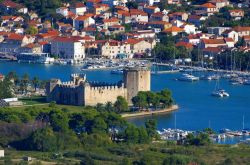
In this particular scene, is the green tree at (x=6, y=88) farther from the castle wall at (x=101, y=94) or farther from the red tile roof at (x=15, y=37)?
the red tile roof at (x=15, y=37)

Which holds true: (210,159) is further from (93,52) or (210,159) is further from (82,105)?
(93,52)

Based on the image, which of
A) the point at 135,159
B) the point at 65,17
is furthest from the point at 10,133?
the point at 65,17

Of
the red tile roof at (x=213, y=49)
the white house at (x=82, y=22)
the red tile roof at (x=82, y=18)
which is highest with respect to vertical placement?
the red tile roof at (x=82, y=18)

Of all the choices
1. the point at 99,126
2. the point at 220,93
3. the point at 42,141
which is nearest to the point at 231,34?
the point at 220,93

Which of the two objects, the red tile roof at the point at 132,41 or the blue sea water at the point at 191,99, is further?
the red tile roof at the point at 132,41

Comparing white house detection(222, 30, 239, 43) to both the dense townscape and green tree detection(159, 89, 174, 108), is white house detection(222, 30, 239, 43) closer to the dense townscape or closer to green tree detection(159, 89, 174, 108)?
the dense townscape

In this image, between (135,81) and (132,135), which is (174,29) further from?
(132,135)

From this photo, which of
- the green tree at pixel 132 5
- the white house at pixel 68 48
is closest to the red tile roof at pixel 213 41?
the white house at pixel 68 48
